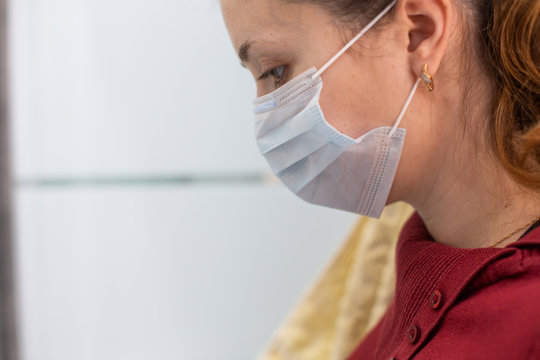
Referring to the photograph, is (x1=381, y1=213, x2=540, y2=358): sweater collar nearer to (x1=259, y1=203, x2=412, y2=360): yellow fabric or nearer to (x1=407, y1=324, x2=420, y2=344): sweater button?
(x1=407, y1=324, x2=420, y2=344): sweater button

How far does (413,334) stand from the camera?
58 centimetres

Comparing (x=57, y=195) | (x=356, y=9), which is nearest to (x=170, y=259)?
(x=57, y=195)

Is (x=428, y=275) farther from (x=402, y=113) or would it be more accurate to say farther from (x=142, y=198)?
(x=142, y=198)

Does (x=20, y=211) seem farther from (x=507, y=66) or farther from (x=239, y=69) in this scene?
(x=507, y=66)

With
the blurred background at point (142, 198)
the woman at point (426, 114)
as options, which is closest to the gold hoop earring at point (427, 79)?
the woman at point (426, 114)

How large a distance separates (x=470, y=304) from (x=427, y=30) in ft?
0.87

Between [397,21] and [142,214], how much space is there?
0.92 metres

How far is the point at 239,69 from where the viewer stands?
1265mm

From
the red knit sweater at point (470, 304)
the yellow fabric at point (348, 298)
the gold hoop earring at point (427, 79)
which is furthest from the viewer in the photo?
the yellow fabric at point (348, 298)

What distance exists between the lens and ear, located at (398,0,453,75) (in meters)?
0.58

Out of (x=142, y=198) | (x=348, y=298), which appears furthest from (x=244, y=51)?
(x=142, y=198)

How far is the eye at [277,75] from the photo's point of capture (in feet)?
2.15

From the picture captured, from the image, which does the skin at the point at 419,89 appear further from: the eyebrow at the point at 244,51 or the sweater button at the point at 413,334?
the sweater button at the point at 413,334

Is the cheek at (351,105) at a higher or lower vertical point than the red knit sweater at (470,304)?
higher
